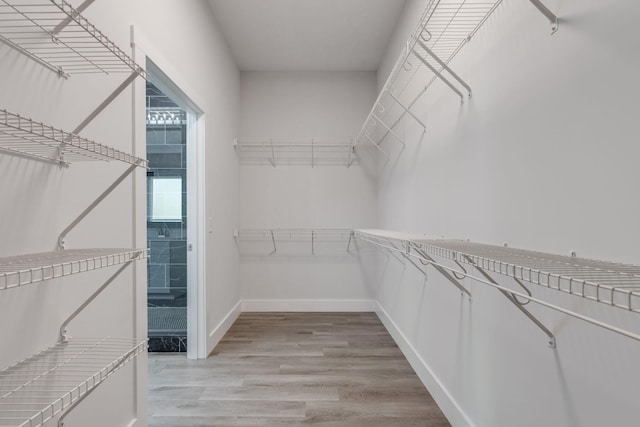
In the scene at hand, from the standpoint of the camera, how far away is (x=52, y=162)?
1095mm

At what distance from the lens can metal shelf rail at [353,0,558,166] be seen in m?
1.28

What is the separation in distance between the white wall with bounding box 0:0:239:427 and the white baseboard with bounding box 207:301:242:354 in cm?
103

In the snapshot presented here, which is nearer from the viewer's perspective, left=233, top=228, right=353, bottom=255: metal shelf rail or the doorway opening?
the doorway opening

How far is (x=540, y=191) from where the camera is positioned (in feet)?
3.39

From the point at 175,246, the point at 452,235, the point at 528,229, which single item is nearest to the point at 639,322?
the point at 528,229

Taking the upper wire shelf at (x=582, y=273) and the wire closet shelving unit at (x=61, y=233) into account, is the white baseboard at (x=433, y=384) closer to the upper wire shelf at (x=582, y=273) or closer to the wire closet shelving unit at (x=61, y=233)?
the upper wire shelf at (x=582, y=273)

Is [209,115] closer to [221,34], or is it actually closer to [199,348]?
[221,34]

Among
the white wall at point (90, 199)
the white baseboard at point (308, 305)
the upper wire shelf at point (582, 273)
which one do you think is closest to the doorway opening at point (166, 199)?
the white baseboard at point (308, 305)

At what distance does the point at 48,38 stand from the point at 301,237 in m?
2.84

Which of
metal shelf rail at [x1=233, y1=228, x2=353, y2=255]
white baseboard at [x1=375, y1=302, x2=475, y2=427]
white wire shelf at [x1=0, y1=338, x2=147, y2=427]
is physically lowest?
white baseboard at [x1=375, y1=302, x2=475, y2=427]

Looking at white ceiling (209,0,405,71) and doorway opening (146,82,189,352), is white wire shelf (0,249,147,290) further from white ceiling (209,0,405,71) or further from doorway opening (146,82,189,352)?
white ceiling (209,0,405,71)

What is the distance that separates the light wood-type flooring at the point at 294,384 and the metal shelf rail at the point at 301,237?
940 millimetres

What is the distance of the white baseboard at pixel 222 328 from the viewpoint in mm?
2664

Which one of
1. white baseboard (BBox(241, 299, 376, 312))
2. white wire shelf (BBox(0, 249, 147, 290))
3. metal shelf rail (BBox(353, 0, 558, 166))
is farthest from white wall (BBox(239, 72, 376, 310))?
white wire shelf (BBox(0, 249, 147, 290))
